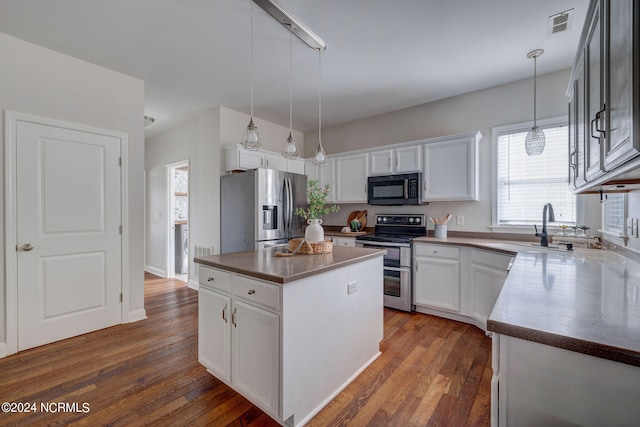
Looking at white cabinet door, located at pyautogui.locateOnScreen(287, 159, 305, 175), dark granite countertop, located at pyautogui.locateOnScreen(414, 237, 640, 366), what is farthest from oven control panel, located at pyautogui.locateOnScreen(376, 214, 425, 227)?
dark granite countertop, located at pyautogui.locateOnScreen(414, 237, 640, 366)

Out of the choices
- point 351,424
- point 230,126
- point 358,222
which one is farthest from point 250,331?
point 230,126

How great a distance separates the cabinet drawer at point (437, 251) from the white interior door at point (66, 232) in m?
3.41

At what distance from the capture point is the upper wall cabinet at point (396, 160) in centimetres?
361

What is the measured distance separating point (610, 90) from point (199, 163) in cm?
451

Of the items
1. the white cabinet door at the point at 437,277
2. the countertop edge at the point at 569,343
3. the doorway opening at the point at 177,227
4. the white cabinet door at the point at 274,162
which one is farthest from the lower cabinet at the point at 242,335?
the doorway opening at the point at 177,227

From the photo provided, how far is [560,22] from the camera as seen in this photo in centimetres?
220

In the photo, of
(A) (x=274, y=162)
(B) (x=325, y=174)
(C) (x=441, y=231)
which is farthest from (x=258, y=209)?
(C) (x=441, y=231)

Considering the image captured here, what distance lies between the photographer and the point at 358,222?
4.21m

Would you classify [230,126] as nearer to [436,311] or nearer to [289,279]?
[289,279]

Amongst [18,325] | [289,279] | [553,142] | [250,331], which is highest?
[553,142]

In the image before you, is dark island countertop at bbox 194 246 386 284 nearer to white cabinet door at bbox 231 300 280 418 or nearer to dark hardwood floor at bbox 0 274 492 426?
white cabinet door at bbox 231 300 280 418

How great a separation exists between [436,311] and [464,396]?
145cm

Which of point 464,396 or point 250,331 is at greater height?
point 250,331

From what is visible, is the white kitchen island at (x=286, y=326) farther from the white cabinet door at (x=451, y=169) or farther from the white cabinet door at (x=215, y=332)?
the white cabinet door at (x=451, y=169)
